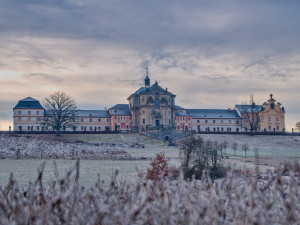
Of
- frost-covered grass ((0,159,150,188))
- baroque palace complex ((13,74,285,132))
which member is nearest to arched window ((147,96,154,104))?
baroque palace complex ((13,74,285,132))

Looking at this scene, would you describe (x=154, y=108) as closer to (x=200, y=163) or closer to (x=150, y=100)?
(x=150, y=100)

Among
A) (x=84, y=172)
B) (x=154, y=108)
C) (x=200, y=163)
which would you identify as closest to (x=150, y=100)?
(x=154, y=108)

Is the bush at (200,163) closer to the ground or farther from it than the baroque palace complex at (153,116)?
closer to the ground

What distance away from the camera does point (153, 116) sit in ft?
270

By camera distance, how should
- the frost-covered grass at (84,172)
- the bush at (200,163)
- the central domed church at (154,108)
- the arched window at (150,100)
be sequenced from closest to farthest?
the frost-covered grass at (84,172) < the bush at (200,163) < the central domed church at (154,108) < the arched window at (150,100)

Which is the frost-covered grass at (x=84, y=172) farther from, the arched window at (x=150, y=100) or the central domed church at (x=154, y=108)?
the arched window at (x=150, y=100)

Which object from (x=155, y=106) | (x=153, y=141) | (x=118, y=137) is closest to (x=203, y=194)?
(x=153, y=141)

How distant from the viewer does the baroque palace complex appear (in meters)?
83.5

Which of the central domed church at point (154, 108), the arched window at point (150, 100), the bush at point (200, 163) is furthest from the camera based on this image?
the arched window at point (150, 100)

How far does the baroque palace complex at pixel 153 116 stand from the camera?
274ft

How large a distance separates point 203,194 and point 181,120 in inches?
3421

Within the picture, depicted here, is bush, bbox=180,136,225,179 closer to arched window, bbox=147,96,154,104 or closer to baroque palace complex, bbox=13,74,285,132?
baroque palace complex, bbox=13,74,285,132

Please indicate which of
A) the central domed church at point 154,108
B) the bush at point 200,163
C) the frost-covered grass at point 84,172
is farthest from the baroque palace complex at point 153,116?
the bush at point 200,163

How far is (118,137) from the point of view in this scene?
67188 mm
